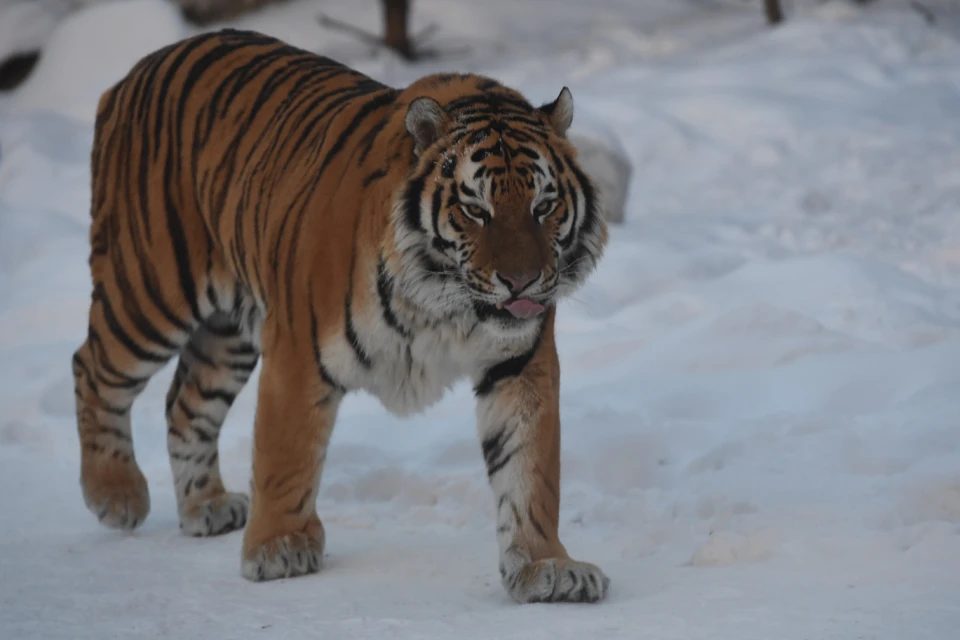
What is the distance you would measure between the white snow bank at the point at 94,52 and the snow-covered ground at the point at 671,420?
32 millimetres

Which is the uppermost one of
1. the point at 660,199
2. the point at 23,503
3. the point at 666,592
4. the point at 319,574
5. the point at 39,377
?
the point at 666,592

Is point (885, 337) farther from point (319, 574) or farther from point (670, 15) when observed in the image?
point (670, 15)

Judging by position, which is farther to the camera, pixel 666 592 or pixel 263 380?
pixel 263 380

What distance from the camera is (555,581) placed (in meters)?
3.12

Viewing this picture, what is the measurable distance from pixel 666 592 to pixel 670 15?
34.2 feet

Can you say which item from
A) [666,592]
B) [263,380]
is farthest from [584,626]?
[263,380]

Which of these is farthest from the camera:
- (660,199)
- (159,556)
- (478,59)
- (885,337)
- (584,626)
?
(478,59)

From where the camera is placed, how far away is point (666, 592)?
10.3ft

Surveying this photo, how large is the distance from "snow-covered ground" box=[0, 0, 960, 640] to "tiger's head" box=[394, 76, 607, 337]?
602mm

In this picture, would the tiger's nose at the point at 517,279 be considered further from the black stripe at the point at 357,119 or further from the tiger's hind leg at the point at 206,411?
the tiger's hind leg at the point at 206,411

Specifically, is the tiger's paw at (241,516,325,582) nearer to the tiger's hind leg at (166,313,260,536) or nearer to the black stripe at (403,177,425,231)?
the tiger's hind leg at (166,313,260,536)

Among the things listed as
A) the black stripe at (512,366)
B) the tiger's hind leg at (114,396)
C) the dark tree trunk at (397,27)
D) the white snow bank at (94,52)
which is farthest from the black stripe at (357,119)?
the dark tree trunk at (397,27)

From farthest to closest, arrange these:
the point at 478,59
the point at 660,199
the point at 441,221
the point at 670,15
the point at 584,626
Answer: the point at 670,15 < the point at 478,59 < the point at 660,199 < the point at 441,221 < the point at 584,626

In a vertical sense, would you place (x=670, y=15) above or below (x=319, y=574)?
below
